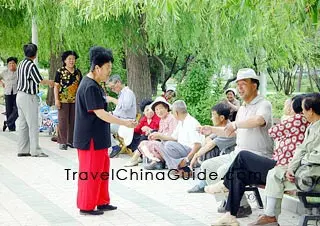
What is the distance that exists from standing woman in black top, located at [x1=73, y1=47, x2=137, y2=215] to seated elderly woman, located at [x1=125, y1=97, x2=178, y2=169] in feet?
7.74

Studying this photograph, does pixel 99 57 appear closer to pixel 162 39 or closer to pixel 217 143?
pixel 217 143

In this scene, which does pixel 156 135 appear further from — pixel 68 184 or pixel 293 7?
pixel 293 7

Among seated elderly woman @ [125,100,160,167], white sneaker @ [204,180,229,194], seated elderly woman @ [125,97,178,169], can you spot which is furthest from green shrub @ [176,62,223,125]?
white sneaker @ [204,180,229,194]

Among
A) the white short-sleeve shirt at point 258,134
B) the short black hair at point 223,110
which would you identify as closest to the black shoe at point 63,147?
the short black hair at point 223,110

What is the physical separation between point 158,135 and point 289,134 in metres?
3.13

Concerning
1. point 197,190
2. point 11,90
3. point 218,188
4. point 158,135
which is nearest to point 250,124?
point 218,188

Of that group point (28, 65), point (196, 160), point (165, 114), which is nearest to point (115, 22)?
point (28, 65)

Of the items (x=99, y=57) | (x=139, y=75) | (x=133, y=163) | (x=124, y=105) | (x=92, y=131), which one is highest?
(x=99, y=57)

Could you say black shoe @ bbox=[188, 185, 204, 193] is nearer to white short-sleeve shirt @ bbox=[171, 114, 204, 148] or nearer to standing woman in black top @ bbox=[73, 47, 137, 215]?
white short-sleeve shirt @ bbox=[171, 114, 204, 148]

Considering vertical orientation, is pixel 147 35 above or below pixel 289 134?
above

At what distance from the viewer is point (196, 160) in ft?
25.3

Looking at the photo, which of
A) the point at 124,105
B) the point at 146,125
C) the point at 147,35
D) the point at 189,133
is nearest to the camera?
the point at 189,133

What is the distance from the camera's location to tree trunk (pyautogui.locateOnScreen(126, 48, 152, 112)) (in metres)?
12.2

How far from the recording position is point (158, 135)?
8773mm
